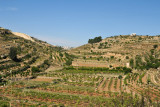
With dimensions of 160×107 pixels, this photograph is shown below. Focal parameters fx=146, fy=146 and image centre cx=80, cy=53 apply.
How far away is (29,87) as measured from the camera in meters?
31.9

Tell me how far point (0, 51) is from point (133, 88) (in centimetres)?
5084

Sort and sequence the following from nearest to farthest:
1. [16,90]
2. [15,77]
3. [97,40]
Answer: [16,90]
[15,77]
[97,40]

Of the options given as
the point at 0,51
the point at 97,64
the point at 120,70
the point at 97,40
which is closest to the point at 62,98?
the point at 120,70

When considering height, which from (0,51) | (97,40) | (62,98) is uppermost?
(97,40)

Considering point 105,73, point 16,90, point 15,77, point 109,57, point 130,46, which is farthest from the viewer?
point 130,46

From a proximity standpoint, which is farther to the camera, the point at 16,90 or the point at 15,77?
the point at 15,77

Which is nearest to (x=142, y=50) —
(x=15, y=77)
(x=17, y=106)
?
(x=15, y=77)

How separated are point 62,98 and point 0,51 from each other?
1719 inches

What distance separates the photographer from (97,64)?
62.8 meters

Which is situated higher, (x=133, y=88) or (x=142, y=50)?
(x=142, y=50)

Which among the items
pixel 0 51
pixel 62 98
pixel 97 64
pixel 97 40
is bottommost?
pixel 62 98

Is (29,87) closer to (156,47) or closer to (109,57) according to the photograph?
(109,57)

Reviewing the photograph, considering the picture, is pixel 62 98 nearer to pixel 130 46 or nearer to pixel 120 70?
pixel 120 70

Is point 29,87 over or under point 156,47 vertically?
under
